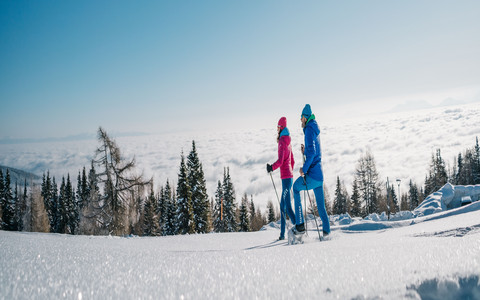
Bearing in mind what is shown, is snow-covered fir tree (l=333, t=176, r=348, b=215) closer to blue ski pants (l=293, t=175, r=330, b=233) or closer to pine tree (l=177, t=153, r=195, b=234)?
pine tree (l=177, t=153, r=195, b=234)

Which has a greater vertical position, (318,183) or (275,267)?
(318,183)

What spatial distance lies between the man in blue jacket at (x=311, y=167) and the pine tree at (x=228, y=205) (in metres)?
42.5

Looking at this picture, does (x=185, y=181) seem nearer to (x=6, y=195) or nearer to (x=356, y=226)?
(x=356, y=226)

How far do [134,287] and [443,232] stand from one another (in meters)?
4.38

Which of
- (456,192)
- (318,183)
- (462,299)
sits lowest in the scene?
(456,192)

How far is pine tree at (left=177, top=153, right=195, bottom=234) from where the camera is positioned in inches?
1217

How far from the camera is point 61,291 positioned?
110 centimetres

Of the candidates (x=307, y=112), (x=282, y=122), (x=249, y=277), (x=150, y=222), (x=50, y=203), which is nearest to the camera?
A: (x=249, y=277)

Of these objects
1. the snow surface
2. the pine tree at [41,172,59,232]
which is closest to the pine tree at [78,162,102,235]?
the snow surface

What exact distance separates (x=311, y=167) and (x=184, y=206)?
91.6 feet

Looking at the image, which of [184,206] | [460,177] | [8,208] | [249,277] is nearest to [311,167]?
[249,277]

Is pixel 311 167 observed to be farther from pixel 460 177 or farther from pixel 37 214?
pixel 460 177

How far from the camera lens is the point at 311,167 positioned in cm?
505

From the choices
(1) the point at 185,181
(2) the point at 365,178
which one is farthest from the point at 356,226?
(2) the point at 365,178
